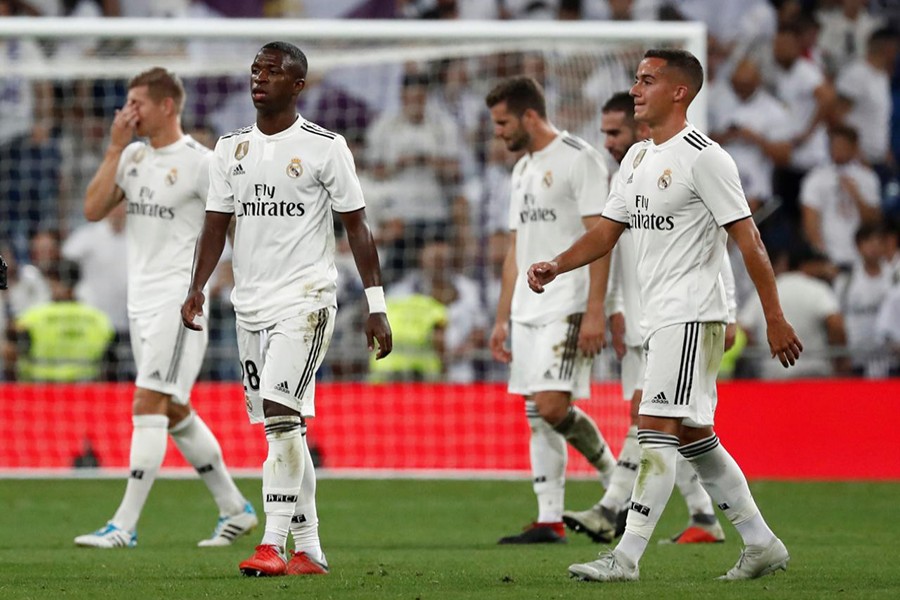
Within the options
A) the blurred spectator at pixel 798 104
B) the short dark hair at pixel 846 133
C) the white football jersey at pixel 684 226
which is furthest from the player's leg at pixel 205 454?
the short dark hair at pixel 846 133

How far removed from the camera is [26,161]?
17000 millimetres

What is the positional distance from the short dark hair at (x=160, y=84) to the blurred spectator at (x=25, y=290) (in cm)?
714

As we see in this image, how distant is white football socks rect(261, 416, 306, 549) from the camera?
23.4 ft

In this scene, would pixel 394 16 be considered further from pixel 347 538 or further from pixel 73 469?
pixel 347 538

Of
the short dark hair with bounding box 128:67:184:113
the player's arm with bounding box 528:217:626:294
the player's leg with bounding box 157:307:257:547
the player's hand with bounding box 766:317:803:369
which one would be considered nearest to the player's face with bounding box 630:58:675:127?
the player's arm with bounding box 528:217:626:294

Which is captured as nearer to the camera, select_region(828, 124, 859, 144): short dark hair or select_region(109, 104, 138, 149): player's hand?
select_region(109, 104, 138, 149): player's hand

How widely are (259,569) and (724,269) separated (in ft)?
11.1

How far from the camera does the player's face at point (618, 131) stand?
380 inches

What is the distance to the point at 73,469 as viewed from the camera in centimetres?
1500

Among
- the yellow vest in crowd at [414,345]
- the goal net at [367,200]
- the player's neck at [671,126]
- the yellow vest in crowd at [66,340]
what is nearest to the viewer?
the player's neck at [671,126]

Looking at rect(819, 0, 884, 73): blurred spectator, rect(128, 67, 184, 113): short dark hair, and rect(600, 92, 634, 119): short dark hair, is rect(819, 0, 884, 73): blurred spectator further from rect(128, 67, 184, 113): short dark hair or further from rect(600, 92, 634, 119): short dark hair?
rect(128, 67, 184, 113): short dark hair

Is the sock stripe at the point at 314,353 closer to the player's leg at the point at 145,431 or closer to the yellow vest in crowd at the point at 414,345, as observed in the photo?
the player's leg at the point at 145,431

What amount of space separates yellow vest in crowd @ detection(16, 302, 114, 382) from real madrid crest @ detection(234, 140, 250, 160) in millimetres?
8638

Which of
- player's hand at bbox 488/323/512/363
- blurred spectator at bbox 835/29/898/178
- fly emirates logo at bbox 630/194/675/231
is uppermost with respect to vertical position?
blurred spectator at bbox 835/29/898/178
